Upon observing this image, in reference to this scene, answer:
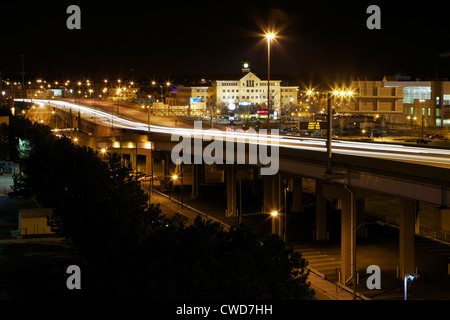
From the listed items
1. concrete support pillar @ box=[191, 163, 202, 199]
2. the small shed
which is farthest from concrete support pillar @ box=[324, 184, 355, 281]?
concrete support pillar @ box=[191, 163, 202, 199]

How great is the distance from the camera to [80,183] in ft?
107

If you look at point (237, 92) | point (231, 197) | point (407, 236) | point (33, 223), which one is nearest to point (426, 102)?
point (231, 197)

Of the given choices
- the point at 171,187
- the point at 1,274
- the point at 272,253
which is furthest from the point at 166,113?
the point at 272,253

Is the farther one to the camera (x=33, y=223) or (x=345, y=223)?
(x=33, y=223)

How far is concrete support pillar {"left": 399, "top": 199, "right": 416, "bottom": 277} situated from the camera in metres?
25.1

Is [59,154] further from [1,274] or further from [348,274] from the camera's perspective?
[348,274]

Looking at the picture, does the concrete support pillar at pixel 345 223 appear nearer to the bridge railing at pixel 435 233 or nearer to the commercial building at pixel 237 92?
the bridge railing at pixel 435 233

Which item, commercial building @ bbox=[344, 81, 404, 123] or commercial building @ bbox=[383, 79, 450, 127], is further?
commercial building @ bbox=[383, 79, 450, 127]

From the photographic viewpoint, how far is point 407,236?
25328mm

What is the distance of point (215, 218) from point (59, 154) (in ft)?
41.9

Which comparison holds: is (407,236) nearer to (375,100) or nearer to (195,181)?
(195,181)

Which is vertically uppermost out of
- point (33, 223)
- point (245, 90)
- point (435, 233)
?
point (245, 90)

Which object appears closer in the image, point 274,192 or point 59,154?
point 274,192
